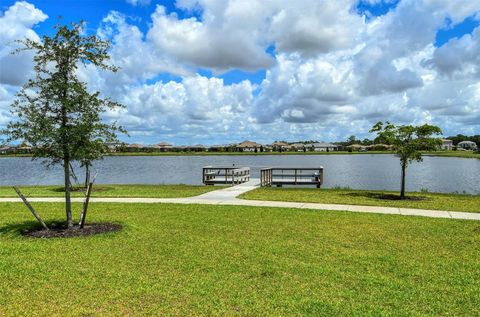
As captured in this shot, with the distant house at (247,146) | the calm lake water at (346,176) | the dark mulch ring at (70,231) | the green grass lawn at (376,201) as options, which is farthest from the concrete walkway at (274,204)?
the distant house at (247,146)

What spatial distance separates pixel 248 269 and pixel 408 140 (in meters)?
14.3

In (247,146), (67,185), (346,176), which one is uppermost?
(247,146)

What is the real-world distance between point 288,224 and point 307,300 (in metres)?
5.61

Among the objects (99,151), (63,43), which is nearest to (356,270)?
(99,151)

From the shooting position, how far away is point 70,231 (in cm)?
1016

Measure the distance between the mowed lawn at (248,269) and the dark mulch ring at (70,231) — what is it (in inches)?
14.0

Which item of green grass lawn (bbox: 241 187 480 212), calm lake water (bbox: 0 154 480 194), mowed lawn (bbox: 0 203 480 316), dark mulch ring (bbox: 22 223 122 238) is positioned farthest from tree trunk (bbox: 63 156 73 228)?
green grass lawn (bbox: 241 187 480 212)

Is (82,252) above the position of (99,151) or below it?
below

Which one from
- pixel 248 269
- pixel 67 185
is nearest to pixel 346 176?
pixel 67 185

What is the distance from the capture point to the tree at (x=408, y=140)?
59.9 feet

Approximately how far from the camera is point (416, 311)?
17.7 ft

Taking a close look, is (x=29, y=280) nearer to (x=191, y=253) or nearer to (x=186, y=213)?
(x=191, y=253)

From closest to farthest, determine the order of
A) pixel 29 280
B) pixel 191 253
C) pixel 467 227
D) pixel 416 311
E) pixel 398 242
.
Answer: pixel 416 311 → pixel 29 280 → pixel 191 253 → pixel 398 242 → pixel 467 227

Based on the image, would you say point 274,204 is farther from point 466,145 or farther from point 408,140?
point 466,145
